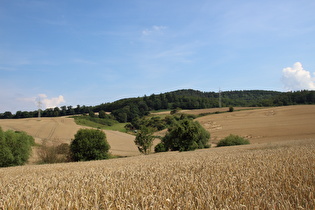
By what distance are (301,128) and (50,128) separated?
254ft

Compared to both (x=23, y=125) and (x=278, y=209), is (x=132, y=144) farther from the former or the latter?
(x=278, y=209)

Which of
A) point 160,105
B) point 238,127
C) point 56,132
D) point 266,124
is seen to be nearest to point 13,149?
point 56,132

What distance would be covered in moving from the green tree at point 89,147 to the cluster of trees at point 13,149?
26.5 ft

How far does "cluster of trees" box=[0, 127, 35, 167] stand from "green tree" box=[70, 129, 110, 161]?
807cm

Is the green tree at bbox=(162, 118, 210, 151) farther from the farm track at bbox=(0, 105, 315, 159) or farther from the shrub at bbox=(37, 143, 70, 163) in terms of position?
the shrub at bbox=(37, 143, 70, 163)

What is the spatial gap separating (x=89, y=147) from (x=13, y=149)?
12.6 metres

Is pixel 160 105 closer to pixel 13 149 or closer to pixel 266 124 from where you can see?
pixel 266 124

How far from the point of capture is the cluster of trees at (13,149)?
3861cm

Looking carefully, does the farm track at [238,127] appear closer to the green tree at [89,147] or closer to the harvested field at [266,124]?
the harvested field at [266,124]

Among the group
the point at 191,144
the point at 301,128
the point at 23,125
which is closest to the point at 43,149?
the point at 191,144

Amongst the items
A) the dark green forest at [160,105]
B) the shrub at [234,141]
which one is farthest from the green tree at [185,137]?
the dark green forest at [160,105]

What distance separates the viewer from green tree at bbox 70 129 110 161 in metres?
45.4

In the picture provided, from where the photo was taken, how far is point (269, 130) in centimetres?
6531

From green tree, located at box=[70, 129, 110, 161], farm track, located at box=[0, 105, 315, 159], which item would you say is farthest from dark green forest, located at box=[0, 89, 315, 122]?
green tree, located at box=[70, 129, 110, 161]
